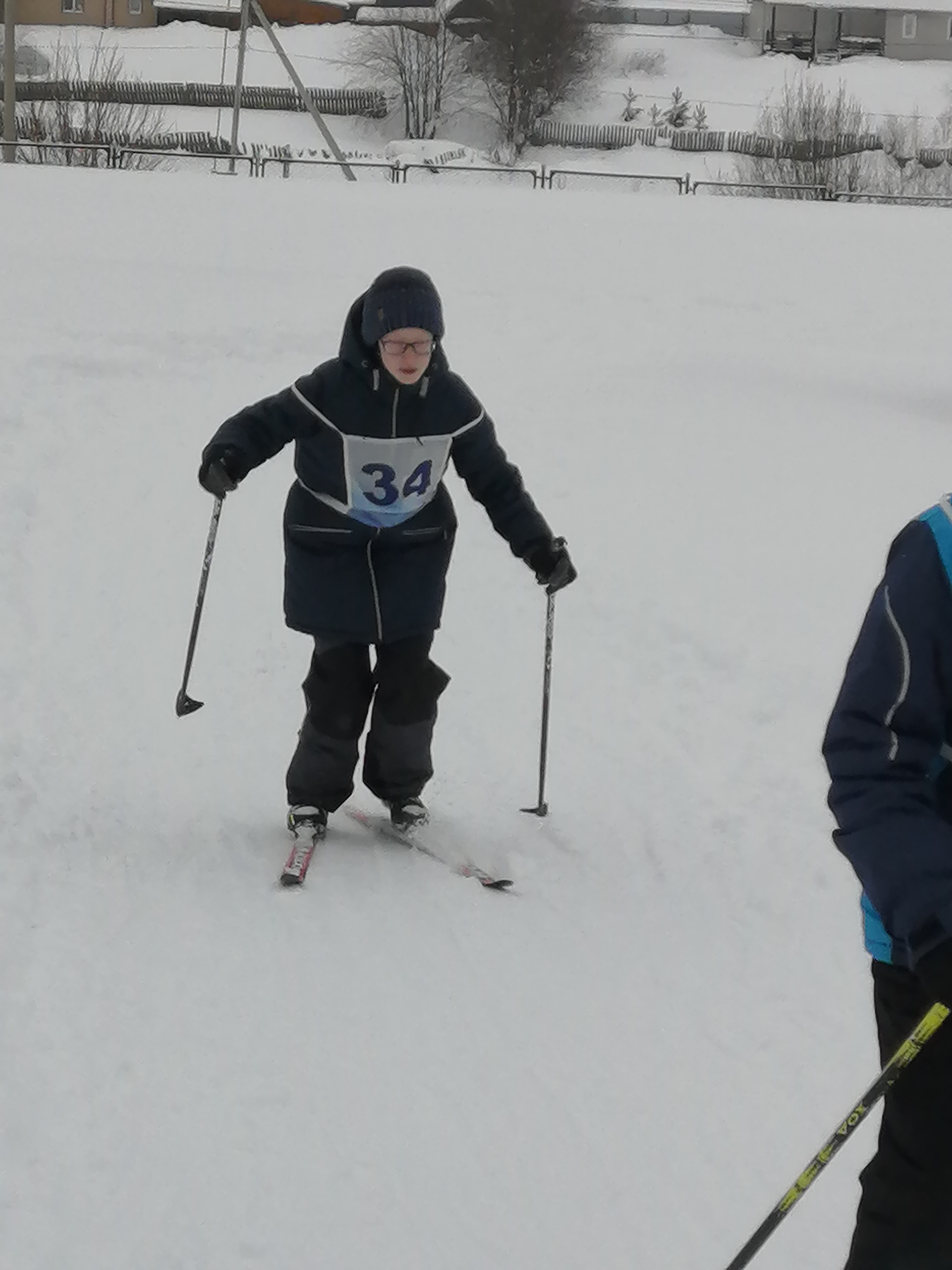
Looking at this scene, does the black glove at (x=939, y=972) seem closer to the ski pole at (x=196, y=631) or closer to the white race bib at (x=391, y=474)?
the white race bib at (x=391, y=474)

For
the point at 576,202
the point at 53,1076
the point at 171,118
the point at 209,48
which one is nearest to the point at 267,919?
the point at 53,1076

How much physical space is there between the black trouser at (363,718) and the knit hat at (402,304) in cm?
96

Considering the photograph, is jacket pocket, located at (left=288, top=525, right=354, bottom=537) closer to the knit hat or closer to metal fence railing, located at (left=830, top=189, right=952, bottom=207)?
the knit hat

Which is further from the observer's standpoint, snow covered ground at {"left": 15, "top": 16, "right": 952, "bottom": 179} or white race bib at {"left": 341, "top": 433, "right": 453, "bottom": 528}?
snow covered ground at {"left": 15, "top": 16, "right": 952, "bottom": 179}

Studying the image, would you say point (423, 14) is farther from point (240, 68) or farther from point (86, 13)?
point (240, 68)

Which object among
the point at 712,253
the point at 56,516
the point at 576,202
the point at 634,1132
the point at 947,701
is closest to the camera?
the point at 947,701

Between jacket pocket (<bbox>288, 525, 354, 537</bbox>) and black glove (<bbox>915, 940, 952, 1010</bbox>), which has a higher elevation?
black glove (<bbox>915, 940, 952, 1010</bbox>)

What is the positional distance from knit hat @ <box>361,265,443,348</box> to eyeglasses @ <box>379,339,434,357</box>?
0.02 metres

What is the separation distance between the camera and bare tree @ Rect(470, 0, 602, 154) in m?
54.6

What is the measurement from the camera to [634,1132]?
11.2ft

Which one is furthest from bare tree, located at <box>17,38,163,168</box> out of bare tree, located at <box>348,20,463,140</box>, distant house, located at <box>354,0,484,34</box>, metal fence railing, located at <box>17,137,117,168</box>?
distant house, located at <box>354,0,484,34</box>

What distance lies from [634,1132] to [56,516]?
6296 millimetres

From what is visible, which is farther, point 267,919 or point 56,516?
point 56,516

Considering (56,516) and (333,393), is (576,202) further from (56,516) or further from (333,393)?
(333,393)
